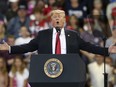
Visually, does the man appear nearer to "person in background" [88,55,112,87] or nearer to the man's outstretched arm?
the man's outstretched arm

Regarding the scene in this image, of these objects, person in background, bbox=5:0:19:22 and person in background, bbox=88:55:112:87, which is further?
person in background, bbox=5:0:19:22

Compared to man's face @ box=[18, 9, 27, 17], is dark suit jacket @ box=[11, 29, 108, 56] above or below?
below

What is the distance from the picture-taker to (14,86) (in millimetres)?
10578

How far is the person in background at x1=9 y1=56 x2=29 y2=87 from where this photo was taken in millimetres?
10641

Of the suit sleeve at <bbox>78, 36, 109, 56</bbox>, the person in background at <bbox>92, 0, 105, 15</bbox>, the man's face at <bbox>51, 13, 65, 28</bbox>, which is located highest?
the person in background at <bbox>92, 0, 105, 15</bbox>

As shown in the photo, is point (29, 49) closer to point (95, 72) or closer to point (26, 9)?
point (95, 72)

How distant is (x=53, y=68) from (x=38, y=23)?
21.3ft

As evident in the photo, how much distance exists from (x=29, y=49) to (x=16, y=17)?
19.9ft

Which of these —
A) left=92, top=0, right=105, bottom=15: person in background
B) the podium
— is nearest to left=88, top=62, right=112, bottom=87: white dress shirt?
left=92, top=0, right=105, bottom=15: person in background

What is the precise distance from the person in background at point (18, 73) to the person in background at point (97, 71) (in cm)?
135

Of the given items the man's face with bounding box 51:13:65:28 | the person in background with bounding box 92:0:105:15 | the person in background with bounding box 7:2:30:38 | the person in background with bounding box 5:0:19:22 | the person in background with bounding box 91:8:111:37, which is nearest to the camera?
the man's face with bounding box 51:13:65:28

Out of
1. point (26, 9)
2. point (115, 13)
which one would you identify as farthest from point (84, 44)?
point (26, 9)

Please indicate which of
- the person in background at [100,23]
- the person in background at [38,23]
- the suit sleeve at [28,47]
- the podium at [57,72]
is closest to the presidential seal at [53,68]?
the podium at [57,72]

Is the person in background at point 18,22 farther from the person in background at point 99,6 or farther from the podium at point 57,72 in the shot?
the podium at point 57,72
